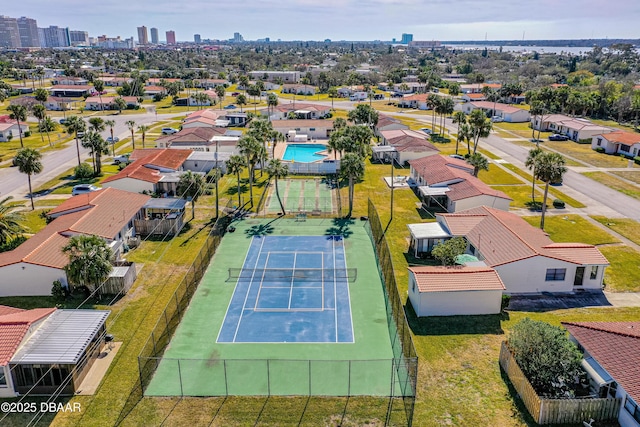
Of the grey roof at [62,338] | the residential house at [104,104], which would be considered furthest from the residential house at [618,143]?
the residential house at [104,104]

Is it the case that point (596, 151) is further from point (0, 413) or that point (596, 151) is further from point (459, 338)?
point (0, 413)

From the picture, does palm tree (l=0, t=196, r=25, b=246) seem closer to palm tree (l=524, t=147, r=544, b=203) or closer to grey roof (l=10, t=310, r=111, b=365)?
grey roof (l=10, t=310, r=111, b=365)

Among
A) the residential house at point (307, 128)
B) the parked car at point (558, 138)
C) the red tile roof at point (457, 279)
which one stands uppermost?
the residential house at point (307, 128)

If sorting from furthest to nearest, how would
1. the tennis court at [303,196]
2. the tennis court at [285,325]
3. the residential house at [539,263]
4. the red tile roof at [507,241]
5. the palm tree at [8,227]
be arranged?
the tennis court at [303,196] < the palm tree at [8,227] < the red tile roof at [507,241] < the residential house at [539,263] < the tennis court at [285,325]

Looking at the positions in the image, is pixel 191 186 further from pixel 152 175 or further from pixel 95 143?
pixel 95 143

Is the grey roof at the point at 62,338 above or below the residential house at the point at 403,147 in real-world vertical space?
below

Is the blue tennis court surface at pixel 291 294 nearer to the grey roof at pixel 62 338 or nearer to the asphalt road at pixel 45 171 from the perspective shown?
the grey roof at pixel 62 338

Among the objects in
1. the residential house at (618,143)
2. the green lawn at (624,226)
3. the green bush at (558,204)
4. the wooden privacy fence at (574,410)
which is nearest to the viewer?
the wooden privacy fence at (574,410)

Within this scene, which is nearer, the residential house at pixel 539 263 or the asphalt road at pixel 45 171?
the residential house at pixel 539 263
